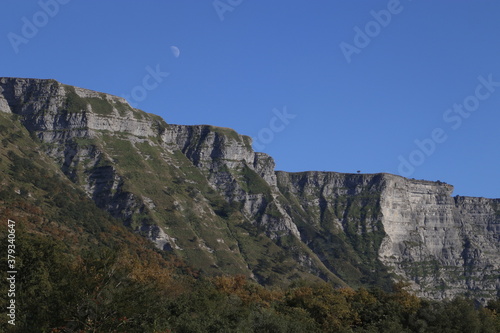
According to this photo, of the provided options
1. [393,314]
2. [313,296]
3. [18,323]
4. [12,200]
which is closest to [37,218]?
[12,200]

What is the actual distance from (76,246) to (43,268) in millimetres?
102516

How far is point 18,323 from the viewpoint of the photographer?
4825cm

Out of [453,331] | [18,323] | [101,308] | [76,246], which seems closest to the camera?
[101,308]

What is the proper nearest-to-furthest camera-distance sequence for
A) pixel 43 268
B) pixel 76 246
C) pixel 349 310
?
pixel 43 268 → pixel 349 310 → pixel 76 246

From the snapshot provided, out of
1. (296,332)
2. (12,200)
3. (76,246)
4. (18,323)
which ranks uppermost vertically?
(12,200)

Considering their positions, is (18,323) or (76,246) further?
(76,246)

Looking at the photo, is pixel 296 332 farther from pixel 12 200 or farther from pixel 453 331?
pixel 12 200

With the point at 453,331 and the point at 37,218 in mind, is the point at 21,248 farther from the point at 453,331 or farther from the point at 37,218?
the point at 37,218

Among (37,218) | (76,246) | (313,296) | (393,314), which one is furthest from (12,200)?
(393,314)

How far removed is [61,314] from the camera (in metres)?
45.7

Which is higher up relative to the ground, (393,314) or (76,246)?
(76,246)

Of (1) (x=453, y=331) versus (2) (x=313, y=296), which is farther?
(2) (x=313, y=296)

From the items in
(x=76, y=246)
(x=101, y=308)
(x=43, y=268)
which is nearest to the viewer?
(x=101, y=308)

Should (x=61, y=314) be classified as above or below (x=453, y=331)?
below
